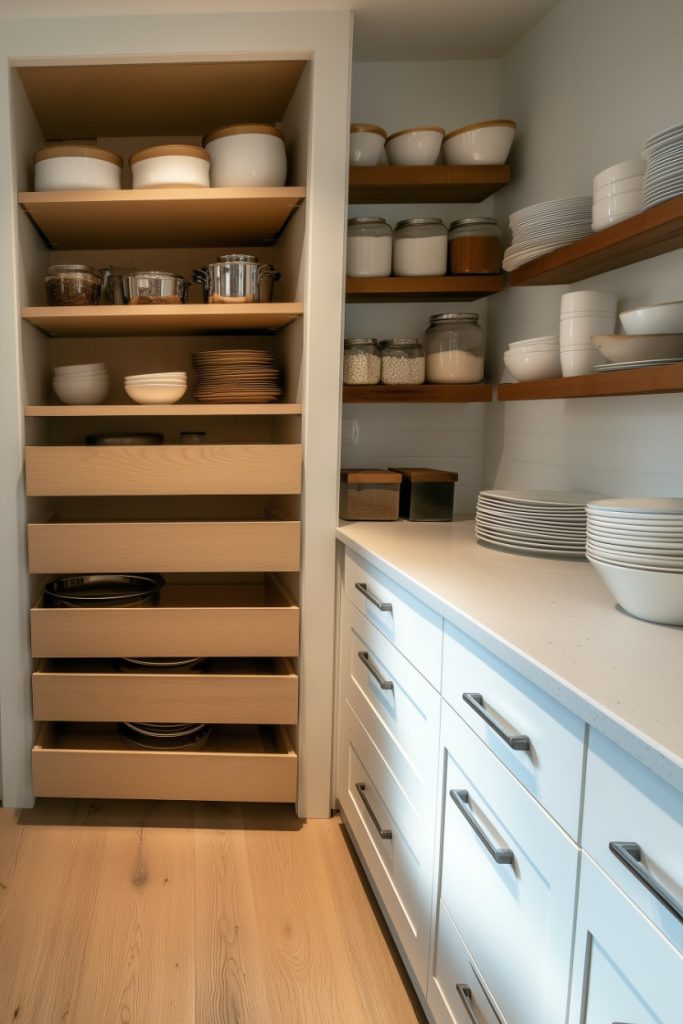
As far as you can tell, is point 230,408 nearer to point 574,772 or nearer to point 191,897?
point 191,897

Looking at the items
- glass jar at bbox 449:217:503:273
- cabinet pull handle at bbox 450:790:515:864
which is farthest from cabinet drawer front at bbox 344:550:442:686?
glass jar at bbox 449:217:503:273

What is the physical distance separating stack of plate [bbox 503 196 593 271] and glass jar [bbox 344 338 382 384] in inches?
21.3

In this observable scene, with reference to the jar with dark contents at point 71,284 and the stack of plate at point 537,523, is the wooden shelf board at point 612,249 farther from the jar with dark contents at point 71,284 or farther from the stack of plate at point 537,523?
the jar with dark contents at point 71,284

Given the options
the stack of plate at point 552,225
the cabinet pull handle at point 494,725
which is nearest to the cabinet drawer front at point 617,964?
the cabinet pull handle at point 494,725

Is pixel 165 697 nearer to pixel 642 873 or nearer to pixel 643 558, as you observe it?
pixel 643 558

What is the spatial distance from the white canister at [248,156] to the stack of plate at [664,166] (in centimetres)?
107

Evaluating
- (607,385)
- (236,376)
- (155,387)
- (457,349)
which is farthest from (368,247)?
(607,385)

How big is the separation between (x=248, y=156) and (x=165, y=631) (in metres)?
1.33

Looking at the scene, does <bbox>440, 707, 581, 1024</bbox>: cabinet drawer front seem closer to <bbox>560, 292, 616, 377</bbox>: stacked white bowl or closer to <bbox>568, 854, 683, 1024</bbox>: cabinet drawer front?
<bbox>568, 854, 683, 1024</bbox>: cabinet drawer front

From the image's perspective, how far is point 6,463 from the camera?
2.15m

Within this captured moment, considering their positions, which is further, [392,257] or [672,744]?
[392,257]

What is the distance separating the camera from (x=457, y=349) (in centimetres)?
227

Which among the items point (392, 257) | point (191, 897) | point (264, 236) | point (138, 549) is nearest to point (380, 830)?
point (191, 897)

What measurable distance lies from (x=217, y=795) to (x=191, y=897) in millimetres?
351
